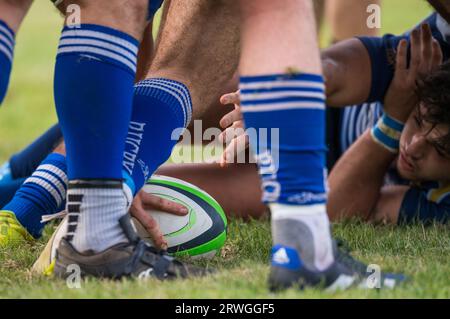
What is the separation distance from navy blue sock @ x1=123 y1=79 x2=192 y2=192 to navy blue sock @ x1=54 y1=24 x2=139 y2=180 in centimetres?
23

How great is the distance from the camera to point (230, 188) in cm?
384

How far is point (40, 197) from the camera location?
3.09m

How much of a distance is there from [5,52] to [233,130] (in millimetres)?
1125

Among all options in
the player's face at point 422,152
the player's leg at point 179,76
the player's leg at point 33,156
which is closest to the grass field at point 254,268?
the player's face at point 422,152

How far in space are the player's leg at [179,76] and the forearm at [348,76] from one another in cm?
73

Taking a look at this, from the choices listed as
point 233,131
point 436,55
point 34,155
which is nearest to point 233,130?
point 233,131

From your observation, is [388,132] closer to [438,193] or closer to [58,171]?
[438,193]

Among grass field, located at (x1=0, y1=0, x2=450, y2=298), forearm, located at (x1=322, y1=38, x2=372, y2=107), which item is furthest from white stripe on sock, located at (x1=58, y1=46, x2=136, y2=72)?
forearm, located at (x1=322, y1=38, x2=372, y2=107)

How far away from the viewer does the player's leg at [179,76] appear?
250 cm

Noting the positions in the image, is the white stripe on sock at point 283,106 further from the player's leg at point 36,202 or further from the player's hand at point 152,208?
the player's leg at point 36,202

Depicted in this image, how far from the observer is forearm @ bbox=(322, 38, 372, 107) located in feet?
11.6

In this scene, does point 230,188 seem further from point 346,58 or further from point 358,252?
point 358,252
